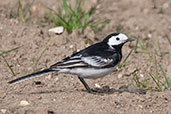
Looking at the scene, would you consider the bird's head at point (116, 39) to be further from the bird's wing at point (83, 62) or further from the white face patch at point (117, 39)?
the bird's wing at point (83, 62)

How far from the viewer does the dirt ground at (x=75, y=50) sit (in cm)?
477

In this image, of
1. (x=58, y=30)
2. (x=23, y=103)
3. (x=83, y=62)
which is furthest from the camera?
(x=58, y=30)

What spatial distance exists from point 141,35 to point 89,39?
1748mm

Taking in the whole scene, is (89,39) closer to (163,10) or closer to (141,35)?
(141,35)

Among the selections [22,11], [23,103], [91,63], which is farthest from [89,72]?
[22,11]

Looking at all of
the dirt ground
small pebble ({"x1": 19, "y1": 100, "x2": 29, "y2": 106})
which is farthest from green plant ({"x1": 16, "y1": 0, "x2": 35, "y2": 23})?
small pebble ({"x1": 19, "y1": 100, "x2": 29, "y2": 106})

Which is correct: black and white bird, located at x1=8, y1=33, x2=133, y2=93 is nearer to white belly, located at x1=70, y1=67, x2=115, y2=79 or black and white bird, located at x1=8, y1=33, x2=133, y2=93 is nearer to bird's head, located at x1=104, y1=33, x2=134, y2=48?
white belly, located at x1=70, y1=67, x2=115, y2=79

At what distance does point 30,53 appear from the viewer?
652 centimetres

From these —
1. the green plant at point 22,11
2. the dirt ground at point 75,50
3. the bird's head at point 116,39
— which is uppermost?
the green plant at point 22,11

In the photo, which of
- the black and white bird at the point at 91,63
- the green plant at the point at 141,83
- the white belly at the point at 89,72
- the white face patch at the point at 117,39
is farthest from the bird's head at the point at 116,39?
the green plant at the point at 141,83

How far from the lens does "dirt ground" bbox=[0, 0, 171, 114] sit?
188 inches

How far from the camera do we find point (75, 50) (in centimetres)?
671

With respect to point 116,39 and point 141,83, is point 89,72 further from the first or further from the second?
point 141,83

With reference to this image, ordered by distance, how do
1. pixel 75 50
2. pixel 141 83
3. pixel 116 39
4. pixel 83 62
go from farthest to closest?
1. pixel 75 50
2. pixel 141 83
3. pixel 116 39
4. pixel 83 62
